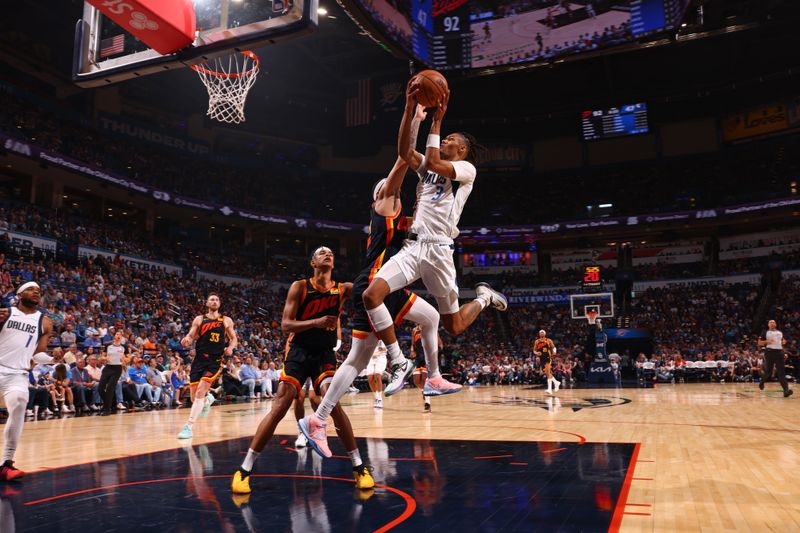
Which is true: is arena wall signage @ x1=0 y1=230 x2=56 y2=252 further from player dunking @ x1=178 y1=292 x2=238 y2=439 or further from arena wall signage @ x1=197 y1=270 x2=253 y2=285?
player dunking @ x1=178 y1=292 x2=238 y2=439

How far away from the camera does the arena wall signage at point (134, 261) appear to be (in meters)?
23.1

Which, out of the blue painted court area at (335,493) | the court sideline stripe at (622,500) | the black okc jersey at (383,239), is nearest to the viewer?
the court sideline stripe at (622,500)

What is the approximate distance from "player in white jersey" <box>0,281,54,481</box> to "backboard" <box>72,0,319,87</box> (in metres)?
3.13

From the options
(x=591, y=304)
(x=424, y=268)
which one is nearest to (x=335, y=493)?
(x=424, y=268)

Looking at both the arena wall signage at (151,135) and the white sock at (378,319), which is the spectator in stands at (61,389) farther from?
the arena wall signage at (151,135)

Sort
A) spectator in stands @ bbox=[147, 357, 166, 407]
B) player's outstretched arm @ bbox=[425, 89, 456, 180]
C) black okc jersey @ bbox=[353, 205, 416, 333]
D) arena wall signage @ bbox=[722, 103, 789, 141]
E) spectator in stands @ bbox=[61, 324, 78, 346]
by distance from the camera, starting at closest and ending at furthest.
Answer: player's outstretched arm @ bbox=[425, 89, 456, 180] → black okc jersey @ bbox=[353, 205, 416, 333] → spectator in stands @ bbox=[61, 324, 78, 346] → spectator in stands @ bbox=[147, 357, 166, 407] → arena wall signage @ bbox=[722, 103, 789, 141]

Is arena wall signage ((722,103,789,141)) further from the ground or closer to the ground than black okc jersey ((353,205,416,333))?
further from the ground

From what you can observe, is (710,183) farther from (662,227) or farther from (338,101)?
(338,101)

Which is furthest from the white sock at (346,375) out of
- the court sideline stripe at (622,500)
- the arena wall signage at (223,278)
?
the arena wall signage at (223,278)

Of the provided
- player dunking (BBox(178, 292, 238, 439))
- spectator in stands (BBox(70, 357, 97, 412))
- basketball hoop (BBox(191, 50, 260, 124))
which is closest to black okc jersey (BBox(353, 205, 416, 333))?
player dunking (BBox(178, 292, 238, 439))

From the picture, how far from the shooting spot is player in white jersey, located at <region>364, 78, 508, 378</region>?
4.33 meters

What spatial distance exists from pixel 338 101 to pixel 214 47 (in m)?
31.2

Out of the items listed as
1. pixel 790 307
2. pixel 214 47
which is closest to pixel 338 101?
pixel 790 307

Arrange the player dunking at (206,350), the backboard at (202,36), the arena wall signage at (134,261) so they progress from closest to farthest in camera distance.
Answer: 1. the backboard at (202,36)
2. the player dunking at (206,350)
3. the arena wall signage at (134,261)
